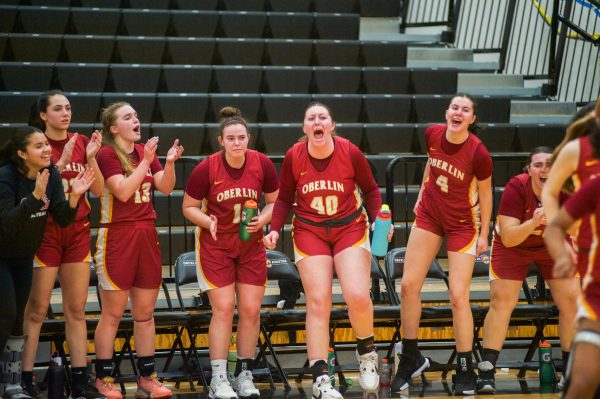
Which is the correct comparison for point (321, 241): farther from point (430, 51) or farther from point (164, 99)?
point (430, 51)

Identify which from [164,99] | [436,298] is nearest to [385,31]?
[164,99]

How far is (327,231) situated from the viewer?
199 inches

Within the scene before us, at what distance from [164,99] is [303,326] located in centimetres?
289

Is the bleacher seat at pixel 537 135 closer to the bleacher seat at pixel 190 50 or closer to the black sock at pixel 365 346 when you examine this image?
the bleacher seat at pixel 190 50

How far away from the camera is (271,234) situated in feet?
16.1

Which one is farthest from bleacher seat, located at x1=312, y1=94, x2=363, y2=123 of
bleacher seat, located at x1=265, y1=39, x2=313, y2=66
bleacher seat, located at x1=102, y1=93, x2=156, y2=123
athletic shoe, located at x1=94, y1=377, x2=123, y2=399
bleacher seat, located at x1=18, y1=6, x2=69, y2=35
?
athletic shoe, located at x1=94, y1=377, x2=123, y2=399

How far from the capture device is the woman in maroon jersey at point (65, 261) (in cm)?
500

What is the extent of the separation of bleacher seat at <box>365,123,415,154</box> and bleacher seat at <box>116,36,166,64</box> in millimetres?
2239

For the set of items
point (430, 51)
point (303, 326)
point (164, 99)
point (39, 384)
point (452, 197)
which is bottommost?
point (39, 384)

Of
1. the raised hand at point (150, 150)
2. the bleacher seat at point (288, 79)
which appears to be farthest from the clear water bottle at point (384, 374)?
the bleacher seat at point (288, 79)

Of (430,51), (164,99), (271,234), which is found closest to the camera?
(271,234)

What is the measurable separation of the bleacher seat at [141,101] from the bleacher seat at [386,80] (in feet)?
7.07

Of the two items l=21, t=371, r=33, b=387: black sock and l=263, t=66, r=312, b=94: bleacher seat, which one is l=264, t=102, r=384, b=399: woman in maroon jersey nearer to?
l=21, t=371, r=33, b=387: black sock

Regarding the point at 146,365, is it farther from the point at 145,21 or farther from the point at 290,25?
the point at 290,25
